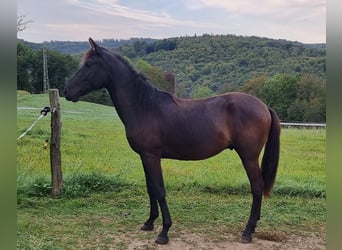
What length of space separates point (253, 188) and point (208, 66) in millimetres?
3794

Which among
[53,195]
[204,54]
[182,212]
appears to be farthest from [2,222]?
[204,54]

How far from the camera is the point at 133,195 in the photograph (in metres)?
4.68

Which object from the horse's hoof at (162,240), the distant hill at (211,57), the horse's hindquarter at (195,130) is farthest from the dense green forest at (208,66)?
the horse's hoof at (162,240)

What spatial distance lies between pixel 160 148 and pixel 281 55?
3847 mm

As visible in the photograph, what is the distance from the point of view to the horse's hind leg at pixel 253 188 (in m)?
3.26

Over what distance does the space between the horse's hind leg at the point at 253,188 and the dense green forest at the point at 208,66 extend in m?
1.24

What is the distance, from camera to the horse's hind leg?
10.7ft

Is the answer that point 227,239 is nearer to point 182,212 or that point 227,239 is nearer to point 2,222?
point 182,212

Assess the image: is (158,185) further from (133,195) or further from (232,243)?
(133,195)

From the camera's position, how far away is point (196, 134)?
3223 millimetres

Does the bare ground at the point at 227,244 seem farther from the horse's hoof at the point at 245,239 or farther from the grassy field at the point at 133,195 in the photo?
the grassy field at the point at 133,195

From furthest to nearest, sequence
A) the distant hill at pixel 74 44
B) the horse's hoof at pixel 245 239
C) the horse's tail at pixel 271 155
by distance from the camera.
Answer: the distant hill at pixel 74 44 → the horse's tail at pixel 271 155 → the horse's hoof at pixel 245 239

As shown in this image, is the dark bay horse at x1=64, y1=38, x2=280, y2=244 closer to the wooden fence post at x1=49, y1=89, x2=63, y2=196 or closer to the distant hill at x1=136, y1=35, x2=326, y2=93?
the wooden fence post at x1=49, y1=89, x2=63, y2=196

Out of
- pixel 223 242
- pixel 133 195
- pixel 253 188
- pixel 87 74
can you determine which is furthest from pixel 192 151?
pixel 133 195
